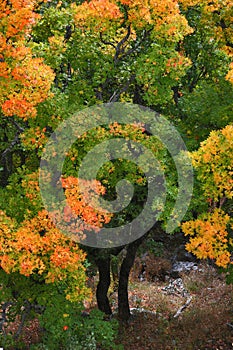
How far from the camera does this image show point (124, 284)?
59.9ft

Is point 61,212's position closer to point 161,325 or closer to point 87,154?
point 87,154

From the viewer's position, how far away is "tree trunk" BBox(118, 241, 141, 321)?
692 inches

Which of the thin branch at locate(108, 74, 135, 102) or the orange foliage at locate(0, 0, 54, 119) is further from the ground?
the thin branch at locate(108, 74, 135, 102)

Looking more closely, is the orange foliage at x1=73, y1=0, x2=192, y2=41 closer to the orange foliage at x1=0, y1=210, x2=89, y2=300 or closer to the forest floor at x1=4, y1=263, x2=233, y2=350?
the orange foliage at x1=0, y1=210, x2=89, y2=300

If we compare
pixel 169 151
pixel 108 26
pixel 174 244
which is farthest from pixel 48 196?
pixel 174 244

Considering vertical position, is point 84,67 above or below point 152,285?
above

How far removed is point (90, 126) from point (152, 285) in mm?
14226

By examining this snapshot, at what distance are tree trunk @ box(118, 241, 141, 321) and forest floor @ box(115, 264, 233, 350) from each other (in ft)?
1.60

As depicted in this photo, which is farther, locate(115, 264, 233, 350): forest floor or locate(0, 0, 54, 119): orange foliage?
locate(115, 264, 233, 350): forest floor

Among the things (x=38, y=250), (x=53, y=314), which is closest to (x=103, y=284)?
(x=53, y=314)

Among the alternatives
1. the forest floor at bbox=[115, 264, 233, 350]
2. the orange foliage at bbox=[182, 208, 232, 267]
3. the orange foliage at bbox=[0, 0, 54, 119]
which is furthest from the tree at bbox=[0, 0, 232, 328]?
the forest floor at bbox=[115, 264, 233, 350]

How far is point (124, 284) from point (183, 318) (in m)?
3.07

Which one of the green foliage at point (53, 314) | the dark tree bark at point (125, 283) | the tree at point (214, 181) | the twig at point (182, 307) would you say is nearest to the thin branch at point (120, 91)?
the tree at point (214, 181)

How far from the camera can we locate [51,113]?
42.4 ft
